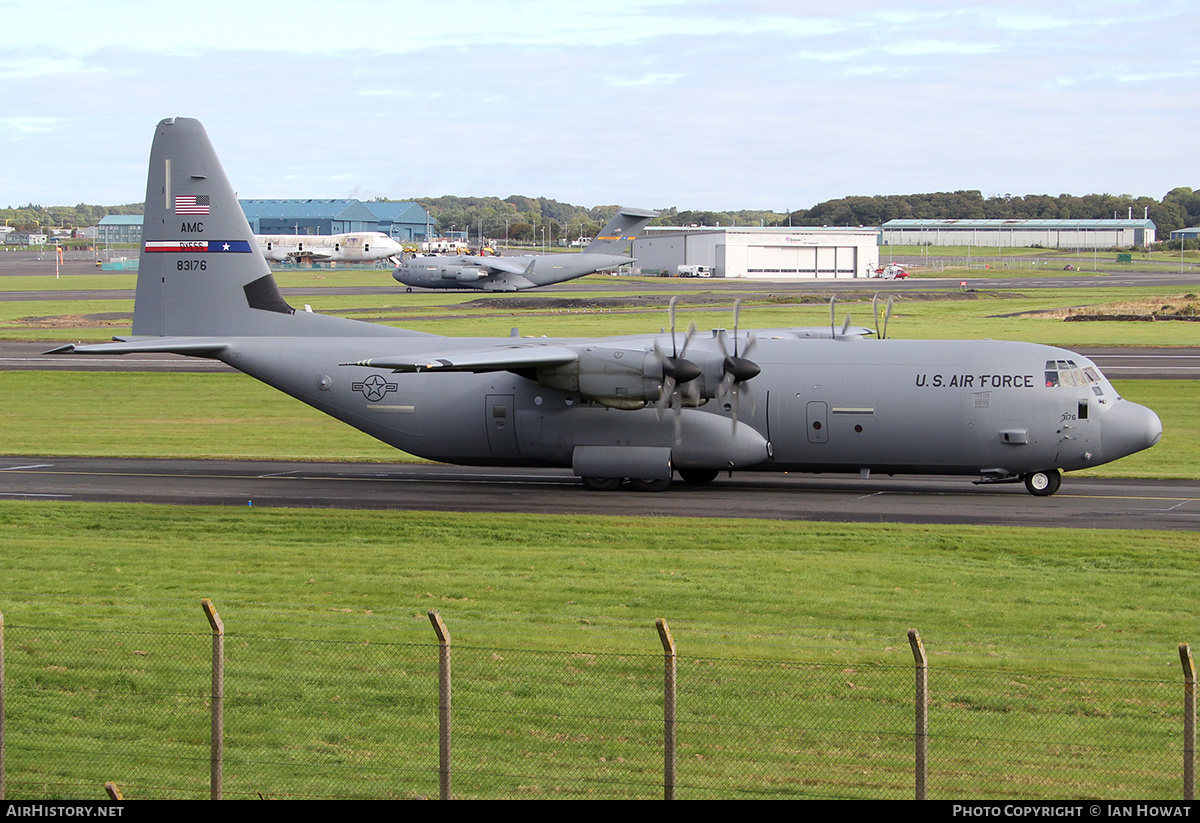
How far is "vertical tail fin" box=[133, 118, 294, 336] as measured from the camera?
34375mm

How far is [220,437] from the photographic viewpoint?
140 ft

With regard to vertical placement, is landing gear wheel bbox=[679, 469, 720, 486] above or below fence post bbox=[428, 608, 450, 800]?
below

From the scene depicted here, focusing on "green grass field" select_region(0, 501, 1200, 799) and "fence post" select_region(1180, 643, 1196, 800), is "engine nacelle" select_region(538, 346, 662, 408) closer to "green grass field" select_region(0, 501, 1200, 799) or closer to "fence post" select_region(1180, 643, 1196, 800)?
"green grass field" select_region(0, 501, 1200, 799)

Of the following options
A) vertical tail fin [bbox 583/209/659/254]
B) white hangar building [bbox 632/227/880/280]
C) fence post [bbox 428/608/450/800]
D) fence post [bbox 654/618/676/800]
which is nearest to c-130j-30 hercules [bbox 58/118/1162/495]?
fence post [bbox 428/608/450/800]

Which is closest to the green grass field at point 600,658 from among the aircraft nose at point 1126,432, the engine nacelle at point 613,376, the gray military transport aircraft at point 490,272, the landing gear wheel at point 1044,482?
the engine nacelle at point 613,376

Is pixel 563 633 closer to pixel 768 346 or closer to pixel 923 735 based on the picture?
pixel 923 735

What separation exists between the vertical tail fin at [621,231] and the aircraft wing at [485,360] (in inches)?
2542

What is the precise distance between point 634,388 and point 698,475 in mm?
4637

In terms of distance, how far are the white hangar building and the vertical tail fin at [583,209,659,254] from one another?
58937 mm

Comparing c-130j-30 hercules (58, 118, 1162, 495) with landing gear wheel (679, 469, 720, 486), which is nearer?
c-130j-30 hercules (58, 118, 1162, 495)

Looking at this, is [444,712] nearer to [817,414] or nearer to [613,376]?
[613,376]

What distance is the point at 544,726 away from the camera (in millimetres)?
13023

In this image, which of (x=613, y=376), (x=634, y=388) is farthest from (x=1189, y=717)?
(x=613, y=376)

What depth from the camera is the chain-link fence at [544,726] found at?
11.2 metres
